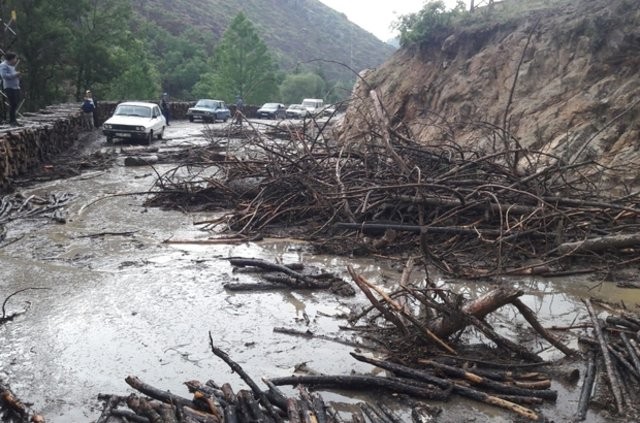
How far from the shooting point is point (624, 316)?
5.37m

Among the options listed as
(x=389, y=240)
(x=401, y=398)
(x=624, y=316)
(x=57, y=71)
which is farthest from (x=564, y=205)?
(x=57, y=71)

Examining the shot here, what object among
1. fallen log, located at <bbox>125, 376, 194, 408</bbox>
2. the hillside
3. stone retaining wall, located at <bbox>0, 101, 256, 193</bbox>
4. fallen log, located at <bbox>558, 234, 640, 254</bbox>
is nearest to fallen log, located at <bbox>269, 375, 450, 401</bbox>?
fallen log, located at <bbox>125, 376, 194, 408</bbox>

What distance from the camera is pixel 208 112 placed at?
34.2 m

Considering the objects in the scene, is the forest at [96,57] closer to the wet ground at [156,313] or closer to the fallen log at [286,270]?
the fallen log at [286,270]

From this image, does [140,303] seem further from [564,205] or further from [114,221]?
[564,205]

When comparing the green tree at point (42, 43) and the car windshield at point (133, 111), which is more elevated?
the green tree at point (42, 43)

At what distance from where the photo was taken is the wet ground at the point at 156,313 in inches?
176

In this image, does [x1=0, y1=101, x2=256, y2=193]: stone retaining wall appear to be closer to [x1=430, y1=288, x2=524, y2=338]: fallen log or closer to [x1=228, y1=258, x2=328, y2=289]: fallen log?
[x1=228, y1=258, x2=328, y2=289]: fallen log

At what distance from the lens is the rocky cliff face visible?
11.5m

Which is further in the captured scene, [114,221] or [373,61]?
[373,61]

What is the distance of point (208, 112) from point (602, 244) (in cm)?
2975

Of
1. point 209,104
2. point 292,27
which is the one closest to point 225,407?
point 209,104

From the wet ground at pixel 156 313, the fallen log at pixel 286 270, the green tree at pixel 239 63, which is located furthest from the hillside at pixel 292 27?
the fallen log at pixel 286 270

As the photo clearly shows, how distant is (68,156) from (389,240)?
42.3 feet
